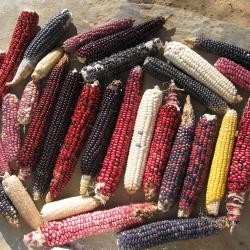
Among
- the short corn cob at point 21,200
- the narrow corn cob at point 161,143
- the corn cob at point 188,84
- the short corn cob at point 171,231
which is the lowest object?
the short corn cob at point 171,231

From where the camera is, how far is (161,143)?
6.66 m

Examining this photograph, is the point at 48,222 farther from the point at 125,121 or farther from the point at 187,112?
the point at 187,112

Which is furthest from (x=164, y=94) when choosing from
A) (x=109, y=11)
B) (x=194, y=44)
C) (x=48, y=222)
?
(x=48, y=222)

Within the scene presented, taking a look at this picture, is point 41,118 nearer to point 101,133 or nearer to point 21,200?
point 101,133

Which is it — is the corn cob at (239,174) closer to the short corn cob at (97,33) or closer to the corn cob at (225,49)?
the corn cob at (225,49)

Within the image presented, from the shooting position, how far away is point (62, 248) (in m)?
6.90

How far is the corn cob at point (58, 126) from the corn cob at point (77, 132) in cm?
10

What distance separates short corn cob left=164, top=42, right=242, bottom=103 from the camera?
21.7 ft

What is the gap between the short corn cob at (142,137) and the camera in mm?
6656

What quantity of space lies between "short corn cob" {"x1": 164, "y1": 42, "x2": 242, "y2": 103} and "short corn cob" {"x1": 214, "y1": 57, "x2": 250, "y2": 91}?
0.08 meters

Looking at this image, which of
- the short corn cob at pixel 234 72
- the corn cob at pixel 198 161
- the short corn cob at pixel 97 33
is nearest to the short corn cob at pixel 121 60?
the short corn cob at pixel 97 33

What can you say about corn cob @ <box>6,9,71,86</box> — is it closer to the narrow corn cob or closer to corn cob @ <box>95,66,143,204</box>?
corn cob @ <box>95,66,143,204</box>

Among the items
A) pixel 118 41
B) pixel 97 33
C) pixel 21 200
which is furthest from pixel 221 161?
pixel 21 200

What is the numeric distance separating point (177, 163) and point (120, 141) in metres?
0.77
